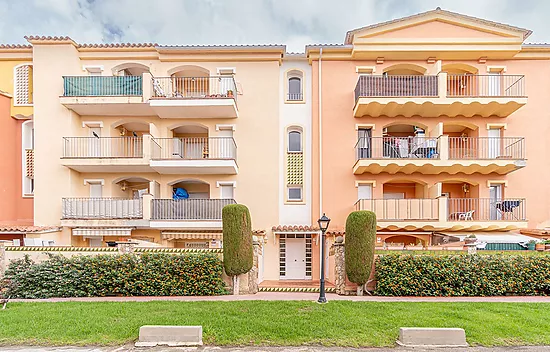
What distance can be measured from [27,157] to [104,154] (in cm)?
497

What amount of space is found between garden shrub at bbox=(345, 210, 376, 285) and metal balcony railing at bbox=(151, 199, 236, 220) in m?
6.97

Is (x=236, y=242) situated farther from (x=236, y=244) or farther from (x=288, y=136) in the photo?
(x=288, y=136)

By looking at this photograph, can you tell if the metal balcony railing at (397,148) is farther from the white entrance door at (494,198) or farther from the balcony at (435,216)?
the white entrance door at (494,198)

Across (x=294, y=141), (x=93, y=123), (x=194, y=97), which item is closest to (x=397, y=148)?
(x=294, y=141)

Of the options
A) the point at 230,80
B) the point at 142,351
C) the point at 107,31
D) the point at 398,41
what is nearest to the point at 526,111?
the point at 398,41

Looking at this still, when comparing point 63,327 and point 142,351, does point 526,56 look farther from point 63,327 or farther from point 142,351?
point 63,327

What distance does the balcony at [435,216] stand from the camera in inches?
576


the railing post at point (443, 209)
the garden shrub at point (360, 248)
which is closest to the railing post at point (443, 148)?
the railing post at point (443, 209)

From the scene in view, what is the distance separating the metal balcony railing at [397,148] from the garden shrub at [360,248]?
572 centimetres

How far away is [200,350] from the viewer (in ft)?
21.2

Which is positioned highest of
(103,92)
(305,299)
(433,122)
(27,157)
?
(103,92)

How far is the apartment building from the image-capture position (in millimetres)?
15141

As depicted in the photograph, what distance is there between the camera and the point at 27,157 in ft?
55.6

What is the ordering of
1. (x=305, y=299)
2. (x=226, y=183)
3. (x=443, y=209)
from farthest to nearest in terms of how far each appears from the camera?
1. (x=226, y=183)
2. (x=443, y=209)
3. (x=305, y=299)
